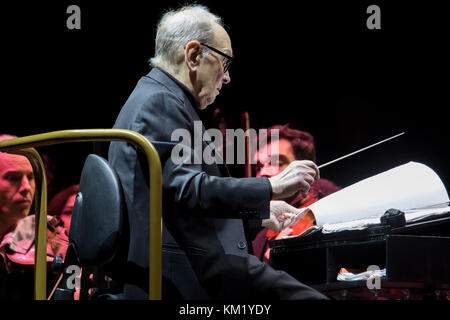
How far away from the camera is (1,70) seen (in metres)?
3.30

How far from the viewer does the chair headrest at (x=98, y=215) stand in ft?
4.48

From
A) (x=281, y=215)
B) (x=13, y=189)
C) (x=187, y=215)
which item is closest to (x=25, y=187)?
(x=13, y=189)

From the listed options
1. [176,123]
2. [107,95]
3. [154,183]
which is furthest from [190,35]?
[107,95]

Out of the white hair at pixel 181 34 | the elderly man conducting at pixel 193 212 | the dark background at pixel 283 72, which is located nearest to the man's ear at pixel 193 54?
the white hair at pixel 181 34

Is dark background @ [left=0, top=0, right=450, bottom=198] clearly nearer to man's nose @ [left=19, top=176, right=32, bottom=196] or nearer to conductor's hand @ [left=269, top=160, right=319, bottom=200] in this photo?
man's nose @ [left=19, top=176, right=32, bottom=196]

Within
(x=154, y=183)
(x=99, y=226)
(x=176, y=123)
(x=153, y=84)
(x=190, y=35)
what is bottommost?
(x=99, y=226)

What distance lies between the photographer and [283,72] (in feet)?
11.9

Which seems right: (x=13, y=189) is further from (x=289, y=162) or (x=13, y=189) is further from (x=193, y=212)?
(x=193, y=212)

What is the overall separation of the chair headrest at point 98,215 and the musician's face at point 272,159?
2.45 m

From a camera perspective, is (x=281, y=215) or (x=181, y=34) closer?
(x=181, y=34)

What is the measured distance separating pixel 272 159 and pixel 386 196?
214cm

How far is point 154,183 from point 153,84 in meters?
0.45

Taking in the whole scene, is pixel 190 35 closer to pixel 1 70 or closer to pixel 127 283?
pixel 127 283

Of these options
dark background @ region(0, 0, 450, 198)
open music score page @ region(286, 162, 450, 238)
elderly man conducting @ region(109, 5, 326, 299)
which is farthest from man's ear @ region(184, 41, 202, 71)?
dark background @ region(0, 0, 450, 198)
